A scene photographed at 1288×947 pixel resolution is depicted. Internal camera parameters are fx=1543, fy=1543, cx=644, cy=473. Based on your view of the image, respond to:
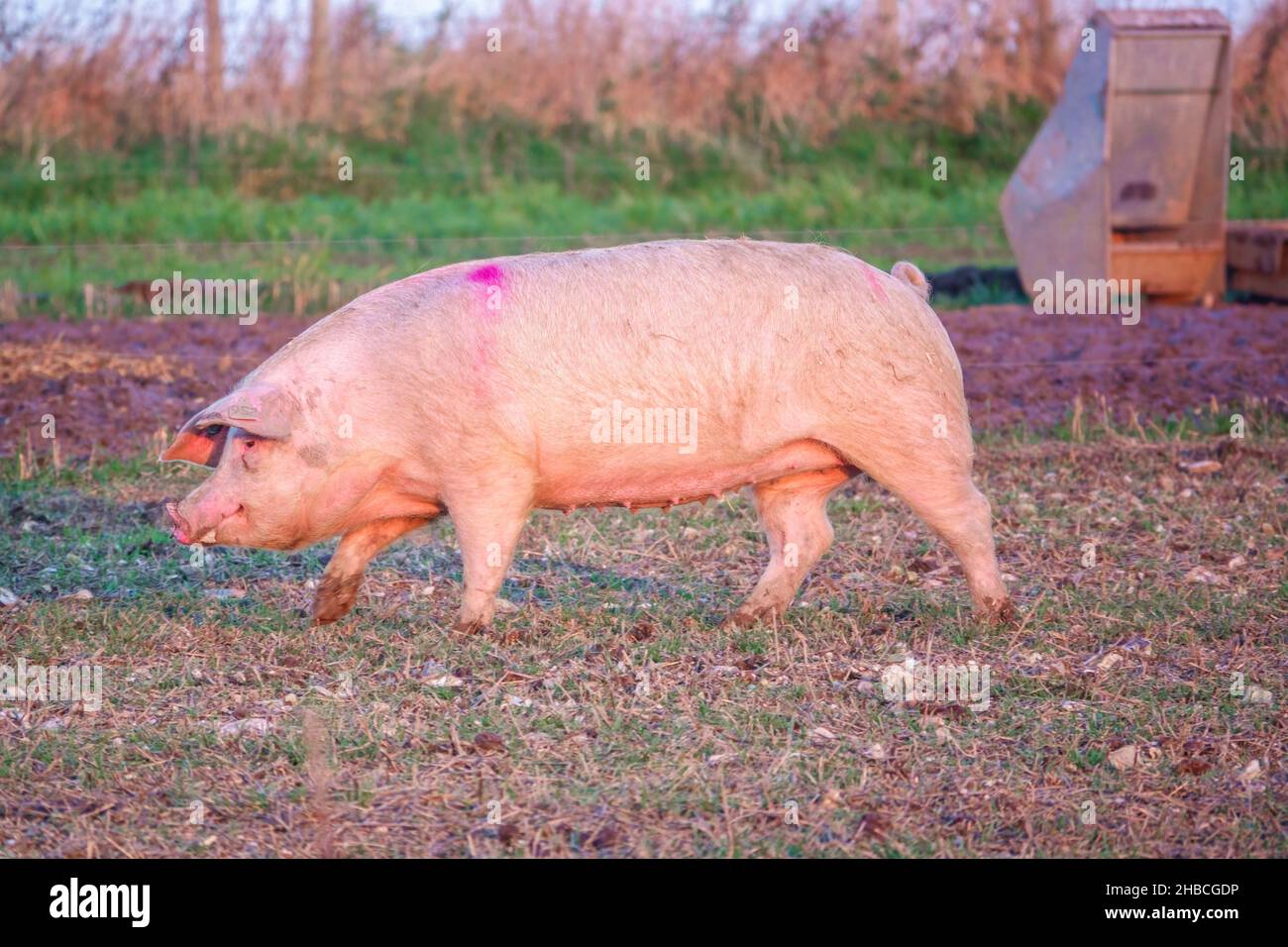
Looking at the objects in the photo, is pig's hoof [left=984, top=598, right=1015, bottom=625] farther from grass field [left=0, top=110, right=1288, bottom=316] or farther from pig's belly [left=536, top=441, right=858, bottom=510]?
grass field [left=0, top=110, right=1288, bottom=316]

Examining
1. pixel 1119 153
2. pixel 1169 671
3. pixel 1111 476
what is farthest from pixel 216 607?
pixel 1119 153

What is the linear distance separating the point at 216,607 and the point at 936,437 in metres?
2.48

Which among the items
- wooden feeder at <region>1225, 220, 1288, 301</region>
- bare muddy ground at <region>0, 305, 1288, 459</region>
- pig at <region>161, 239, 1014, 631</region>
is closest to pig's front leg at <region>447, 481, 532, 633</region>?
pig at <region>161, 239, 1014, 631</region>

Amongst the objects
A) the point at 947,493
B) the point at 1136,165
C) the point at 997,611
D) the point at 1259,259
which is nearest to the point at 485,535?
the point at 947,493

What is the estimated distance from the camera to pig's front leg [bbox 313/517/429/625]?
5059 mm

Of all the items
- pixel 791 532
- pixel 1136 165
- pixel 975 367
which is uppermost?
pixel 1136 165

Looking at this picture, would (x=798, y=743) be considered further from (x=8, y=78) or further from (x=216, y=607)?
(x=8, y=78)

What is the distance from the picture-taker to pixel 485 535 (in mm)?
4785

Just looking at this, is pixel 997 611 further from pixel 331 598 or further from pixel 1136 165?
pixel 1136 165

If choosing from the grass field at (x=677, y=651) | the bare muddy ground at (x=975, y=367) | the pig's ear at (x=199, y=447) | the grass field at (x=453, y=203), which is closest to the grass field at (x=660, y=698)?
the grass field at (x=677, y=651)

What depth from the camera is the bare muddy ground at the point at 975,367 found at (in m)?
7.78

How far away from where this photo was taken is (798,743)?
406cm

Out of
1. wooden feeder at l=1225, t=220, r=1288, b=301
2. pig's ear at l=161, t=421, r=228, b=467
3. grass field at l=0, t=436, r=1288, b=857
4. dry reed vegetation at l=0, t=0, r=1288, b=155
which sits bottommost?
grass field at l=0, t=436, r=1288, b=857

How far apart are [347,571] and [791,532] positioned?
1.49 meters
